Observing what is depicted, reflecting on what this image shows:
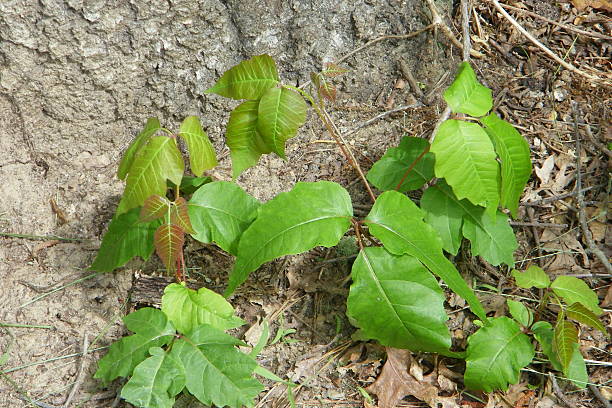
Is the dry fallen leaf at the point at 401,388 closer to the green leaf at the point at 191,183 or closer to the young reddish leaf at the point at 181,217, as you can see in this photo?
the young reddish leaf at the point at 181,217

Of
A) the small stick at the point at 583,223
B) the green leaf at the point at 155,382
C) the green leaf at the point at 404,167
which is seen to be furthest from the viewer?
the small stick at the point at 583,223

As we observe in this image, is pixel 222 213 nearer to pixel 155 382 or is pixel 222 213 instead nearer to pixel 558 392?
pixel 155 382

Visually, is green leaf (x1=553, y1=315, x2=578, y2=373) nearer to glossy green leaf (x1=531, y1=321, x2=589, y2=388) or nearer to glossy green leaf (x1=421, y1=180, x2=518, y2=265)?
glossy green leaf (x1=531, y1=321, x2=589, y2=388)

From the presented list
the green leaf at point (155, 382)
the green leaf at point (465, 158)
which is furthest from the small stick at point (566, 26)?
the green leaf at point (155, 382)

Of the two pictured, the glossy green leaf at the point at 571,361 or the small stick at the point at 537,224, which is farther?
the small stick at the point at 537,224

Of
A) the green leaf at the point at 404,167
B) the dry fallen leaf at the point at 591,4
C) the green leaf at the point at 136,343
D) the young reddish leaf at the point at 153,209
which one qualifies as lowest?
the green leaf at the point at 136,343

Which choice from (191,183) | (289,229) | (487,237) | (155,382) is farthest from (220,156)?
(487,237)

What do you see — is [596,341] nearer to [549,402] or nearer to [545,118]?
[549,402]
